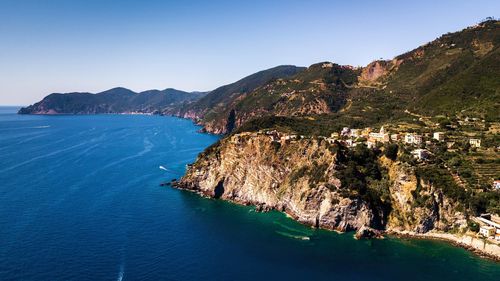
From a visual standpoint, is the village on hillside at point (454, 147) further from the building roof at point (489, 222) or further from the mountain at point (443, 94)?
the mountain at point (443, 94)

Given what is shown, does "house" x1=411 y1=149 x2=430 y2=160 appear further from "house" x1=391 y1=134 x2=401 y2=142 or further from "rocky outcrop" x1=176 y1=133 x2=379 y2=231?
"rocky outcrop" x1=176 y1=133 x2=379 y2=231

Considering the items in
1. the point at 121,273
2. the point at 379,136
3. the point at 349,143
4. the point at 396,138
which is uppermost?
the point at 379,136

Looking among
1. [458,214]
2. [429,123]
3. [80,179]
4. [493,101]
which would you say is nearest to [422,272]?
[458,214]

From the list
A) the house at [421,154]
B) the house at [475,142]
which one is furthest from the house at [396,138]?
the house at [475,142]

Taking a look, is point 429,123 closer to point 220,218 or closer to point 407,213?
point 407,213

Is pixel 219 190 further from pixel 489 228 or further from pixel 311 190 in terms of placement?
pixel 489 228

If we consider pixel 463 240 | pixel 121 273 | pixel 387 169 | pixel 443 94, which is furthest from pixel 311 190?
pixel 443 94
